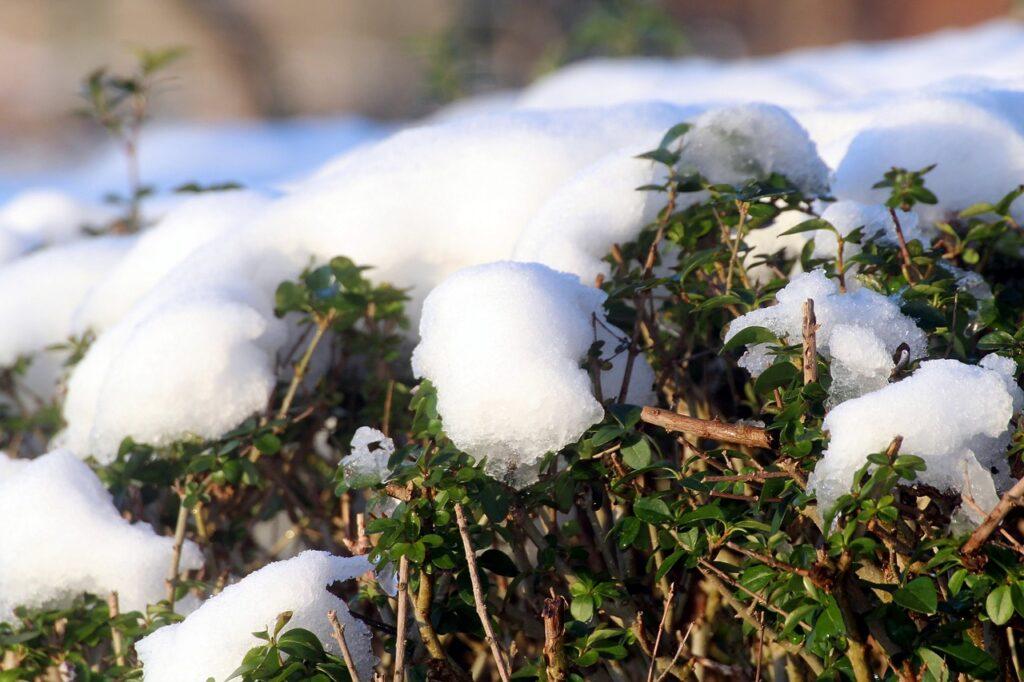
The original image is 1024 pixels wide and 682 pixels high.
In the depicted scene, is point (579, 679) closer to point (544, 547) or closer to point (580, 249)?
point (544, 547)

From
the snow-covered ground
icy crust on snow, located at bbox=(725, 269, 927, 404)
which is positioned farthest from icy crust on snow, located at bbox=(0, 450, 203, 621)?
icy crust on snow, located at bbox=(725, 269, 927, 404)

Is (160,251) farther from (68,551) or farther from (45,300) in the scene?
(68,551)

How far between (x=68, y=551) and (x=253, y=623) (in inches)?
21.8

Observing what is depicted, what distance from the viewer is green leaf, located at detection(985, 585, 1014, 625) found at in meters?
1.11

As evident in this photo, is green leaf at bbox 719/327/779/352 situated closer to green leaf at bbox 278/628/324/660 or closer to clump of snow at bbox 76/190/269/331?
green leaf at bbox 278/628/324/660

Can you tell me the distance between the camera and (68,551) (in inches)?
69.2

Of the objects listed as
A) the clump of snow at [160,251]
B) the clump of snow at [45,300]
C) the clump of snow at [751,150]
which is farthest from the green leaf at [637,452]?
the clump of snow at [45,300]

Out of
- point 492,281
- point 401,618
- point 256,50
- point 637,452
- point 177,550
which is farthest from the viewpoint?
point 256,50

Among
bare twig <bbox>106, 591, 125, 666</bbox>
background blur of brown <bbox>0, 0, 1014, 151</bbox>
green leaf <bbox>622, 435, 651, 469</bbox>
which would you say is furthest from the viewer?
background blur of brown <bbox>0, 0, 1014, 151</bbox>

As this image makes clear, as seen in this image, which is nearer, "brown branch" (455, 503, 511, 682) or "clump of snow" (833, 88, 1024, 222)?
"brown branch" (455, 503, 511, 682)

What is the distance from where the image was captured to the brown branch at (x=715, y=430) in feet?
4.24

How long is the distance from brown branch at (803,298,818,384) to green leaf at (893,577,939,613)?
259 mm

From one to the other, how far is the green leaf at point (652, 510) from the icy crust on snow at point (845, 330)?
0.73ft

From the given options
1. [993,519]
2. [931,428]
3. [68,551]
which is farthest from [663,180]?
[68,551]
